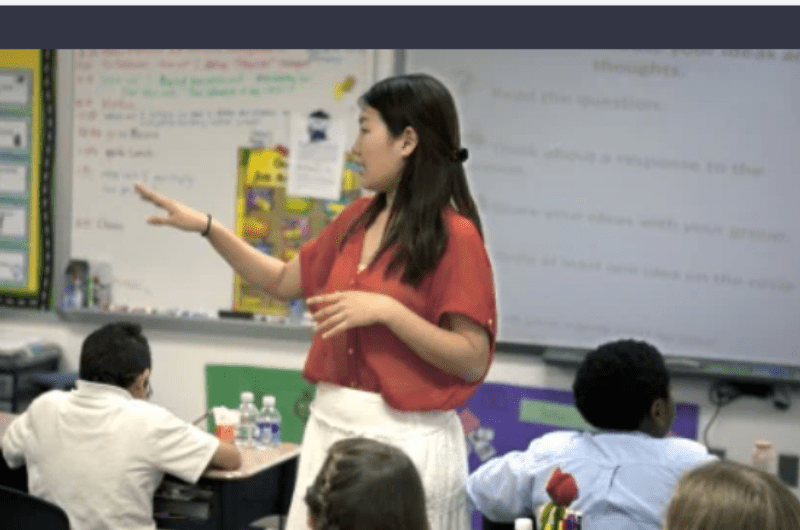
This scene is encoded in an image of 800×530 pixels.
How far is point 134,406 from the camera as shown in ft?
10.4

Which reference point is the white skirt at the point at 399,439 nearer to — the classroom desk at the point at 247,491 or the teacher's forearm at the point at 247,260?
the teacher's forearm at the point at 247,260

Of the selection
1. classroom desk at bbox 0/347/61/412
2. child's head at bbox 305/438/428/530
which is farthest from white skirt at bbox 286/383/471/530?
classroom desk at bbox 0/347/61/412

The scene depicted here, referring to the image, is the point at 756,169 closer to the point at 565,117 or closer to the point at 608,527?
the point at 565,117

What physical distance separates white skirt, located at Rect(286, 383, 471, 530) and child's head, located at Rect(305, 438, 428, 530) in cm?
52

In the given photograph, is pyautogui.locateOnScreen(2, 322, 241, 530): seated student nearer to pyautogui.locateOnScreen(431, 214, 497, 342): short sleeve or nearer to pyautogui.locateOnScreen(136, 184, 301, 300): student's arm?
pyautogui.locateOnScreen(136, 184, 301, 300): student's arm

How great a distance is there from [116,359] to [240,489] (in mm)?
547

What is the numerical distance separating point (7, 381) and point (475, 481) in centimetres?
304

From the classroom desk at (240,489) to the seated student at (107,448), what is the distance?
8 centimetres

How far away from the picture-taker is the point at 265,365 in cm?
485

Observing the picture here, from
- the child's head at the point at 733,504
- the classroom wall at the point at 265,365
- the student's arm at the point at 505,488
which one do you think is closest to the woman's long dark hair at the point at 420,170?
the student's arm at the point at 505,488

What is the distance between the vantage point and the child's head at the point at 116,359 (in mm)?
3211

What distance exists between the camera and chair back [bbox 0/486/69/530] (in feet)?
8.24

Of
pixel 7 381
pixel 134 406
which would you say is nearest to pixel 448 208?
Answer: pixel 134 406

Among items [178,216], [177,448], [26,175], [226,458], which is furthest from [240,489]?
[26,175]
